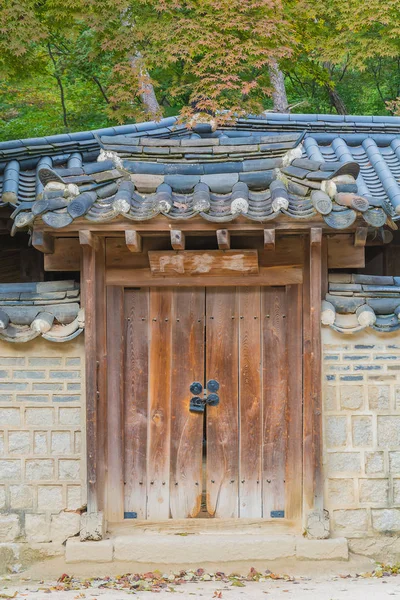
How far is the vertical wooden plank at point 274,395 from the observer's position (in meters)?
6.44

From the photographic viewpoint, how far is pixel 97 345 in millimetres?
6223

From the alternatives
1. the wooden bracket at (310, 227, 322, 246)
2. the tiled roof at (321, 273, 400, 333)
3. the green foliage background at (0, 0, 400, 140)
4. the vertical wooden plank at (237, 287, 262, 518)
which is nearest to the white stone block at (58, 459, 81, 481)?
the vertical wooden plank at (237, 287, 262, 518)

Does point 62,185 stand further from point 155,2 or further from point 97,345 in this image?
point 155,2

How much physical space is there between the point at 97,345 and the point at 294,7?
8.00 m

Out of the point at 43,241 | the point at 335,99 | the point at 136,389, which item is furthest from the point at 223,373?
the point at 335,99

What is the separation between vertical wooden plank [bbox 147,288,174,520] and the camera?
6.50 meters

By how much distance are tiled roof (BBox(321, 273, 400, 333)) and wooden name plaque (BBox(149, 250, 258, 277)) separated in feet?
2.45

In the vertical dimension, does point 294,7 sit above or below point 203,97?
above

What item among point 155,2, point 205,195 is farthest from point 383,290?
point 155,2

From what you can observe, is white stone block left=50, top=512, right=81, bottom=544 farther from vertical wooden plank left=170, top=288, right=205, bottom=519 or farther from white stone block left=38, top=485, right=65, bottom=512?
vertical wooden plank left=170, top=288, right=205, bottom=519

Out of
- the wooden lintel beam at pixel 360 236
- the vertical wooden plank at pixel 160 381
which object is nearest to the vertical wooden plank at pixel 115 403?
the vertical wooden plank at pixel 160 381

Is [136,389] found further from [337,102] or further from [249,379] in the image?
[337,102]

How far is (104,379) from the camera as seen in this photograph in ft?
20.7

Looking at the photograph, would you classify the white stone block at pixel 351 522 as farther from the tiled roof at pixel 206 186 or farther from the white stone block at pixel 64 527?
the tiled roof at pixel 206 186
